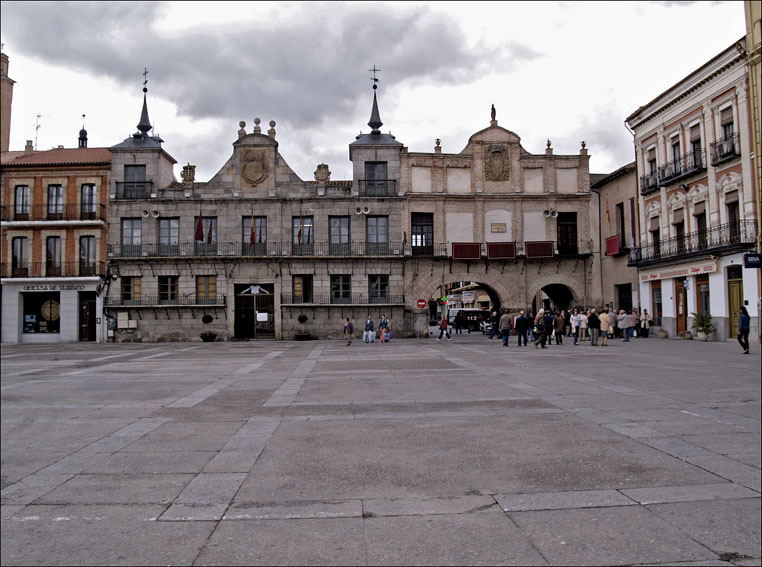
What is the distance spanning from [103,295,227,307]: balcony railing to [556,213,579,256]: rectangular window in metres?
22.9

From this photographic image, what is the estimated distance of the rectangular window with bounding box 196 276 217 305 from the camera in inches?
1548

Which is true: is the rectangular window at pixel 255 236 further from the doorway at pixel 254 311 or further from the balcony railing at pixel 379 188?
the balcony railing at pixel 379 188

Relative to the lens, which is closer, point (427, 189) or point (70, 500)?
point (70, 500)

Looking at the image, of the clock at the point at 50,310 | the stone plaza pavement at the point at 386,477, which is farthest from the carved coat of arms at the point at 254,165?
the stone plaza pavement at the point at 386,477

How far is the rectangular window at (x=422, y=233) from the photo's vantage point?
131 feet

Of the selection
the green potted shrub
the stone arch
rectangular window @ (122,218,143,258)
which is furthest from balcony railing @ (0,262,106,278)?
the green potted shrub

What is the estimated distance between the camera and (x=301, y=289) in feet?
129

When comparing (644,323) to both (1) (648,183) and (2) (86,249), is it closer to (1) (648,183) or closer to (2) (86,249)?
(1) (648,183)

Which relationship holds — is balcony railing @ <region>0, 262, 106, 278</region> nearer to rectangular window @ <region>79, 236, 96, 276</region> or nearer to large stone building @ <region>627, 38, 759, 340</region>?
rectangular window @ <region>79, 236, 96, 276</region>

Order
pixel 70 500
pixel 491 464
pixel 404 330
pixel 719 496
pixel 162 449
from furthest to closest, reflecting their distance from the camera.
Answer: pixel 404 330
pixel 162 449
pixel 491 464
pixel 70 500
pixel 719 496

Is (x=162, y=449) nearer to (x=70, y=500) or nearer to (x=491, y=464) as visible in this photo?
(x=70, y=500)

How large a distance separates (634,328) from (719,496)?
103ft

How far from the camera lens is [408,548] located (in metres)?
4.07

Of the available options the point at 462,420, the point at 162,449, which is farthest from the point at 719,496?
the point at 162,449
